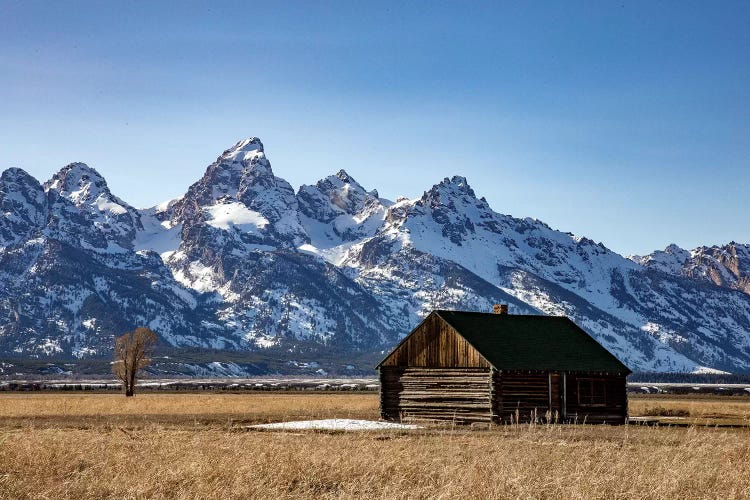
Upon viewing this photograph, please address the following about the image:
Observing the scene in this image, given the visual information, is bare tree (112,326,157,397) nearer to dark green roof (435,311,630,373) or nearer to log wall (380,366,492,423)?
log wall (380,366,492,423)

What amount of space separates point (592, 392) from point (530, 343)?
4.14 m

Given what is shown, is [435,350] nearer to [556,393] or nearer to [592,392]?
[556,393]

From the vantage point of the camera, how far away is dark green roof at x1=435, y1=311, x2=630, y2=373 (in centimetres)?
5128

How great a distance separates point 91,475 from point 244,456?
2.62 m

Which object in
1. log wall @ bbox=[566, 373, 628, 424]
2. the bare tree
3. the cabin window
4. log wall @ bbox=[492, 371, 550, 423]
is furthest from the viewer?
the bare tree

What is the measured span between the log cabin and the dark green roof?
5 cm

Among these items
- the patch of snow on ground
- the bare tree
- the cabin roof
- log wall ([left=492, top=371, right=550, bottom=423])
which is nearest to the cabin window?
the cabin roof

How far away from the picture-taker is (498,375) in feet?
169

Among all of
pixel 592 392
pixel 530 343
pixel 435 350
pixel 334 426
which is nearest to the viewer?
pixel 334 426

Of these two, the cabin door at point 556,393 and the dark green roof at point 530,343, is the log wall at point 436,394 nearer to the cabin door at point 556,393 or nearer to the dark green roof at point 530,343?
the dark green roof at point 530,343

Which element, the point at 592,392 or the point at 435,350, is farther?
the point at 435,350

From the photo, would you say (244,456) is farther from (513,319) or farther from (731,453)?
(513,319)

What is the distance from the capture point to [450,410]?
5288 cm

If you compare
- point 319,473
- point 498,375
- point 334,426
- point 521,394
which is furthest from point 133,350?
point 319,473
